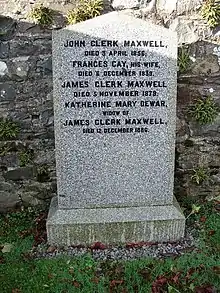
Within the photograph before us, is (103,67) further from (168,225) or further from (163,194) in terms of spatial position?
(168,225)

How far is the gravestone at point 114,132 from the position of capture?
11.3ft

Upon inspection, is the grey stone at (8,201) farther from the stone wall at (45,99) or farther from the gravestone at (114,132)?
the gravestone at (114,132)

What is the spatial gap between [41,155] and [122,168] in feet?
3.04

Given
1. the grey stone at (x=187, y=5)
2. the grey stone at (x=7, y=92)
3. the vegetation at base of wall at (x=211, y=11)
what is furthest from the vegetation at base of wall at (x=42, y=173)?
the vegetation at base of wall at (x=211, y=11)

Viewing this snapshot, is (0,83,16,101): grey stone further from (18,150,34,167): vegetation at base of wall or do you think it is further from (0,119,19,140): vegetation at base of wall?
(18,150,34,167): vegetation at base of wall

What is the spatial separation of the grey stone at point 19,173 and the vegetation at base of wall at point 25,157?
0.20ft

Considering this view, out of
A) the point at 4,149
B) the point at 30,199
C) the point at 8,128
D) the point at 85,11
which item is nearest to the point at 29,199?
the point at 30,199

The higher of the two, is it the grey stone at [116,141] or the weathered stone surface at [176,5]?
the weathered stone surface at [176,5]

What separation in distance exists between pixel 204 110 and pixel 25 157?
1778 millimetres

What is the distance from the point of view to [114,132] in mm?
3623

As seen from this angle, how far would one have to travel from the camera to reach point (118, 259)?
3.54 meters

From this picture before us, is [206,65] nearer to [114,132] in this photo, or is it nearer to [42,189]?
[114,132]

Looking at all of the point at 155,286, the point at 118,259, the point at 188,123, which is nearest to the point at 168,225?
the point at 118,259

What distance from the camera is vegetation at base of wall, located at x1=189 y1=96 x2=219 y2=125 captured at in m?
4.06
